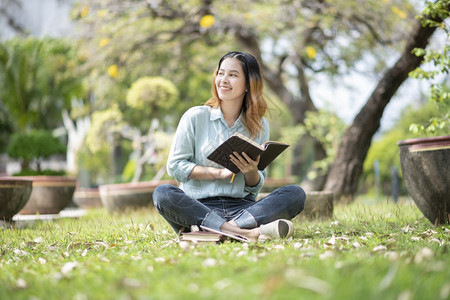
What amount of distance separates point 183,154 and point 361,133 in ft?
12.7

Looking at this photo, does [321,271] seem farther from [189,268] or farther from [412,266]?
[189,268]

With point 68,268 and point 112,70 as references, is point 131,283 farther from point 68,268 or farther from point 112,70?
point 112,70

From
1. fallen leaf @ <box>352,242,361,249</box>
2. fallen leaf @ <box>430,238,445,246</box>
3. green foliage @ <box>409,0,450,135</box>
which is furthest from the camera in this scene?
green foliage @ <box>409,0,450,135</box>

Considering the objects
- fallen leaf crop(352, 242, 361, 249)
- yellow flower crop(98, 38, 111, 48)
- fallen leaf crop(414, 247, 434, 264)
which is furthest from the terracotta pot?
fallen leaf crop(414, 247, 434, 264)

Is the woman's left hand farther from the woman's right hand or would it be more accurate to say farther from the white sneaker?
the white sneaker

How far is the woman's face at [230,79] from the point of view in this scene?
362 cm

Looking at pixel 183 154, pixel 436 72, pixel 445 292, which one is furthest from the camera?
pixel 436 72

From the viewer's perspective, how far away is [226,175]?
3369 mm

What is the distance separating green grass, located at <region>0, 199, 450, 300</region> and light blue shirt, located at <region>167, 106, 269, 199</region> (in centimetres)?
45

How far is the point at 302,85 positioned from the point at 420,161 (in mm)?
6559

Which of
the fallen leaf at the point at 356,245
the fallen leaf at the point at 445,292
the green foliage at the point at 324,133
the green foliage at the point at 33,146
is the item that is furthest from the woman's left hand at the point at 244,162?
the green foliage at the point at 33,146

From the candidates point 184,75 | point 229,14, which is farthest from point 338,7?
point 184,75

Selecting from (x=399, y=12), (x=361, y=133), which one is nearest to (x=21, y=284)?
(x=361, y=133)

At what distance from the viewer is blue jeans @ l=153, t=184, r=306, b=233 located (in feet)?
10.9
